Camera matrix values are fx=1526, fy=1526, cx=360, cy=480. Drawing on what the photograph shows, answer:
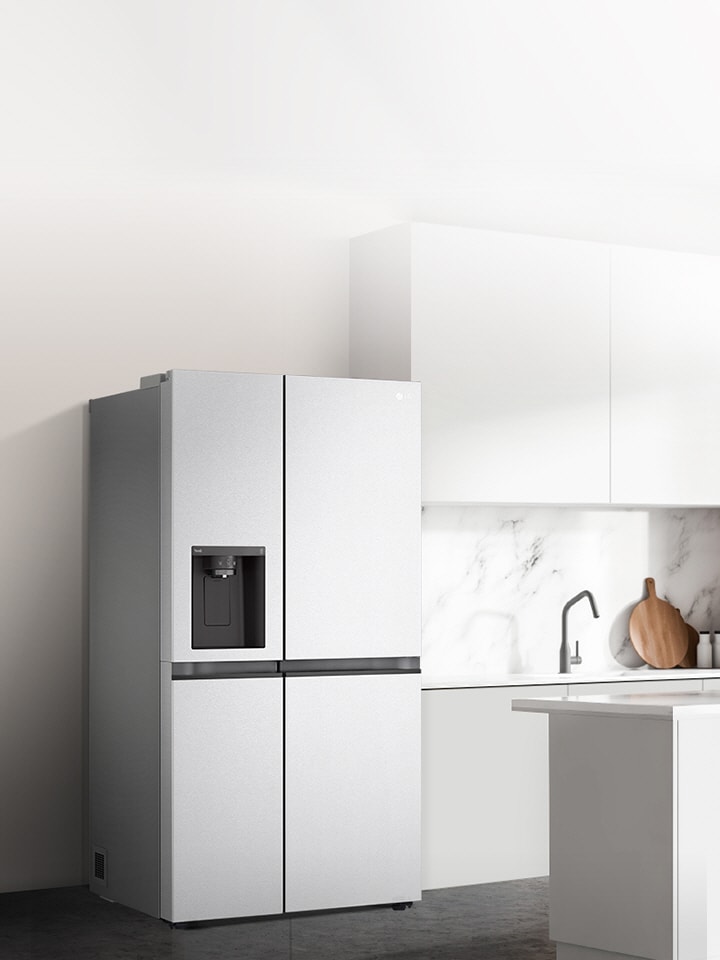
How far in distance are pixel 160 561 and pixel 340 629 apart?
2.08 ft

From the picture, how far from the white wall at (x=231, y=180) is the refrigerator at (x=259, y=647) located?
0.88 ft

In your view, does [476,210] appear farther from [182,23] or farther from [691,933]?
[691,933]

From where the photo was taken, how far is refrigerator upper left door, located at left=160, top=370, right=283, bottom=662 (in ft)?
15.6

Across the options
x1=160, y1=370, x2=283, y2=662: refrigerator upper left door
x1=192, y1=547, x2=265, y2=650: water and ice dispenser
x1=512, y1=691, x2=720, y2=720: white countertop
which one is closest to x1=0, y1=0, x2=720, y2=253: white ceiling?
x1=160, y1=370, x2=283, y2=662: refrigerator upper left door

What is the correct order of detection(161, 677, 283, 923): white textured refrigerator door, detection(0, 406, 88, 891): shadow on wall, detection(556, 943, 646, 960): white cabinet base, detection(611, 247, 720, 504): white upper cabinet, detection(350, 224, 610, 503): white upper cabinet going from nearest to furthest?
detection(556, 943, 646, 960): white cabinet base → detection(161, 677, 283, 923): white textured refrigerator door → detection(0, 406, 88, 891): shadow on wall → detection(350, 224, 610, 503): white upper cabinet → detection(611, 247, 720, 504): white upper cabinet

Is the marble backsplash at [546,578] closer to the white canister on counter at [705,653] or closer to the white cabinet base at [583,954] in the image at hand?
the white canister on counter at [705,653]

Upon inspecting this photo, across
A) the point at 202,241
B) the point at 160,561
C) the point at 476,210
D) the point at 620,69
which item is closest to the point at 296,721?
the point at 160,561

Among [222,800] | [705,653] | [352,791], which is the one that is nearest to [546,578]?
[705,653]

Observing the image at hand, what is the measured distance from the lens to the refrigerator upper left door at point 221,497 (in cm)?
475

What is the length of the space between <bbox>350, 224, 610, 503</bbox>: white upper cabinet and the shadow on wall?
1194 millimetres

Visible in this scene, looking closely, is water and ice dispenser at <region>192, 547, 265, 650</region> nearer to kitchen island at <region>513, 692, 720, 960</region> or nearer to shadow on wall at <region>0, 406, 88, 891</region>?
shadow on wall at <region>0, 406, 88, 891</region>

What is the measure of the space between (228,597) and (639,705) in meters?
1.48

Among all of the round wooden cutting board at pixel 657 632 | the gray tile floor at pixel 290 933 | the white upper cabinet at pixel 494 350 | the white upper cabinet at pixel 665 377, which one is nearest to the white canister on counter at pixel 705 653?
the round wooden cutting board at pixel 657 632

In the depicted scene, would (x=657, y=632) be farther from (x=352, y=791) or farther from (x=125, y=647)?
(x=125, y=647)
